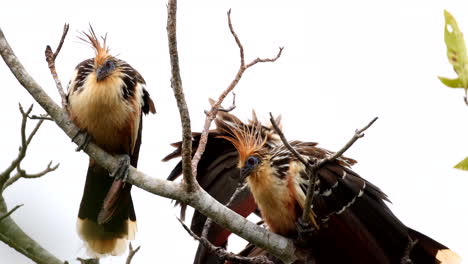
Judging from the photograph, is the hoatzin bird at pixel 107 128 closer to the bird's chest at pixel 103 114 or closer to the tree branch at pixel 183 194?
the bird's chest at pixel 103 114

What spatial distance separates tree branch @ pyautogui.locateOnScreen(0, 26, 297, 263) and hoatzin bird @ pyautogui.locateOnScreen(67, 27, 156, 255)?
269mm

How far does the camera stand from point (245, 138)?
455 centimetres

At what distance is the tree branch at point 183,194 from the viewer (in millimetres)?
3703

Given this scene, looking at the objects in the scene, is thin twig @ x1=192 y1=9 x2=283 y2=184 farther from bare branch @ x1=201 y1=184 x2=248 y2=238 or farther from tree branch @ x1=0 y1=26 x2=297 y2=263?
bare branch @ x1=201 y1=184 x2=248 y2=238

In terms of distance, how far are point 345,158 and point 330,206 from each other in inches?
21.6

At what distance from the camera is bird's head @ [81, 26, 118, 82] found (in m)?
4.62

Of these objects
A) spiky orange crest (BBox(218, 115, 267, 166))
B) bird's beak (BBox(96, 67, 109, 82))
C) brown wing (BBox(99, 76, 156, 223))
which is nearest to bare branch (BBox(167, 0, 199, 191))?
spiky orange crest (BBox(218, 115, 267, 166))

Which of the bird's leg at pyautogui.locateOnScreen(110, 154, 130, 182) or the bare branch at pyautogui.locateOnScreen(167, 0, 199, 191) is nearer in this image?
the bare branch at pyautogui.locateOnScreen(167, 0, 199, 191)

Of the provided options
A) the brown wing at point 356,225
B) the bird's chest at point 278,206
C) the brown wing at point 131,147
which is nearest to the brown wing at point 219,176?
the brown wing at point 131,147

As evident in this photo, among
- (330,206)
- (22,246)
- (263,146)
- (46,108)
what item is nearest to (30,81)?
(46,108)

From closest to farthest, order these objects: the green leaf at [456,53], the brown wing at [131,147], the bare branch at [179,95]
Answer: the green leaf at [456,53] < the bare branch at [179,95] < the brown wing at [131,147]

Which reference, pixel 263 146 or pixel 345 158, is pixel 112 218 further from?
pixel 345 158

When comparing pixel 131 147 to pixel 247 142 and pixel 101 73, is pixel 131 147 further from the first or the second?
pixel 247 142

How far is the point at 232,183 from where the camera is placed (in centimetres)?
505
